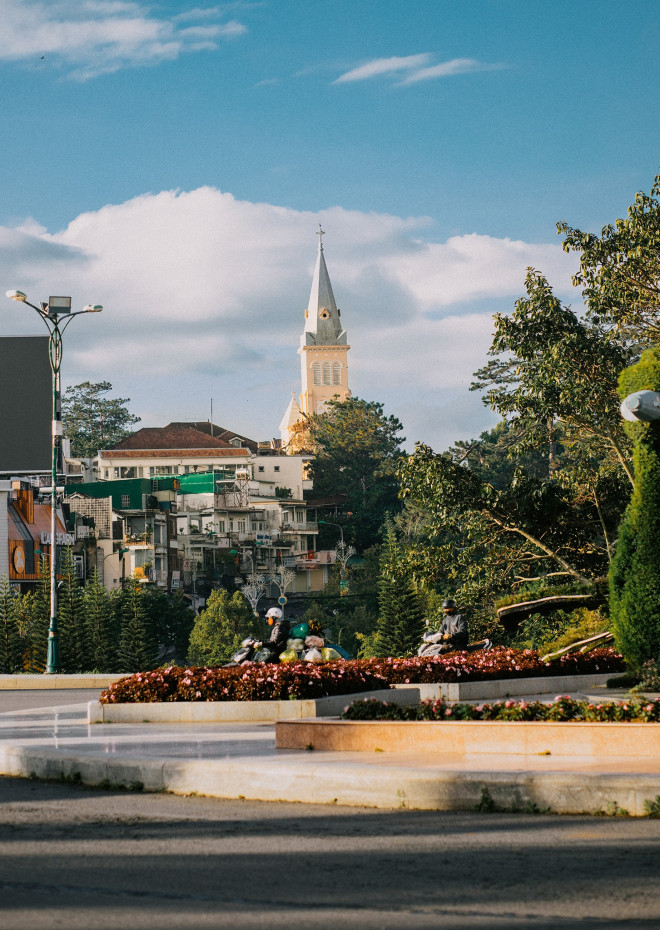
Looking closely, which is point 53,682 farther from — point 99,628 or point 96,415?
point 96,415

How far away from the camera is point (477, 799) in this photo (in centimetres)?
843

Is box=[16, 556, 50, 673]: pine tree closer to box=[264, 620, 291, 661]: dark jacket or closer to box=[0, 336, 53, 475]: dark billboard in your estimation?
box=[0, 336, 53, 475]: dark billboard

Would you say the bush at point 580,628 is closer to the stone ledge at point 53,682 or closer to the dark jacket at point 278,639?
the dark jacket at point 278,639

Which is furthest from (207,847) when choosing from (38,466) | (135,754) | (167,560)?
(167,560)

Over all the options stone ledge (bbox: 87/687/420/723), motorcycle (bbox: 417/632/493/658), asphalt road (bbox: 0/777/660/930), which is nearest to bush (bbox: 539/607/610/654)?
motorcycle (bbox: 417/632/493/658)

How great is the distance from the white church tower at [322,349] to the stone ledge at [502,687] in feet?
467

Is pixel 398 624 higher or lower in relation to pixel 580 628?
lower

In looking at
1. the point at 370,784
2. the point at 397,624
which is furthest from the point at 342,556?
the point at 370,784

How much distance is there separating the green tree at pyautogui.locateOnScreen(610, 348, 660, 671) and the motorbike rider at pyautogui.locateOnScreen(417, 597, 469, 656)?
29.0 feet

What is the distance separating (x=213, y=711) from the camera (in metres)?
15.2

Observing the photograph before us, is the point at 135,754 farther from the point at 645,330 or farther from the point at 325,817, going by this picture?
the point at 645,330

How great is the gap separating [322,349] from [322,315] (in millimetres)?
4817

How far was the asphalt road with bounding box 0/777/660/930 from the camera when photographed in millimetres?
5637

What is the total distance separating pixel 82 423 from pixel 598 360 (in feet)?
374
